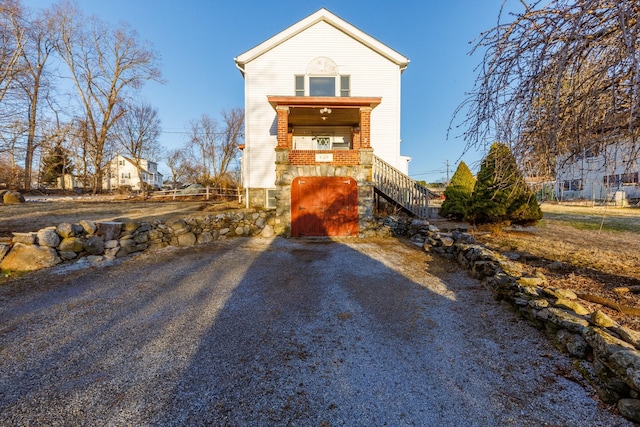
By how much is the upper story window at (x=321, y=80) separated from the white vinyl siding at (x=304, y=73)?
0.13 meters

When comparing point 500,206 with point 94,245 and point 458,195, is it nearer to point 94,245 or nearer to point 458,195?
point 458,195

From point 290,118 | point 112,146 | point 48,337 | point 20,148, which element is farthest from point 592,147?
point 112,146

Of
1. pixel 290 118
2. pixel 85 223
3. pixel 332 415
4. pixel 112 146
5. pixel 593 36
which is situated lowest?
pixel 332 415

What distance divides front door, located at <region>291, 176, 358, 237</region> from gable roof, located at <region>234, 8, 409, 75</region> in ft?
21.6

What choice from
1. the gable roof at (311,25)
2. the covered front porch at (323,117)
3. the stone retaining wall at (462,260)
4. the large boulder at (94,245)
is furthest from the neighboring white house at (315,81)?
the large boulder at (94,245)

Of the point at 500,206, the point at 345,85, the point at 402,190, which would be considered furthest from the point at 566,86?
the point at 345,85

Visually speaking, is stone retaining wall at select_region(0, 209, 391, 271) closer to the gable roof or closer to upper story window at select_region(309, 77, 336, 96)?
upper story window at select_region(309, 77, 336, 96)

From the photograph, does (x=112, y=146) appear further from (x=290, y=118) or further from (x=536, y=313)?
(x=536, y=313)

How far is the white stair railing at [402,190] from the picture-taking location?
1014 cm

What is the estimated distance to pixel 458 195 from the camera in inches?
441

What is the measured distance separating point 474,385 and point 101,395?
305 cm

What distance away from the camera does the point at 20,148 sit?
31.6ft

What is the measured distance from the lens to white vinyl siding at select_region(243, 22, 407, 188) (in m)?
12.0

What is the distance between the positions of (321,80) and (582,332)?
12.0m
